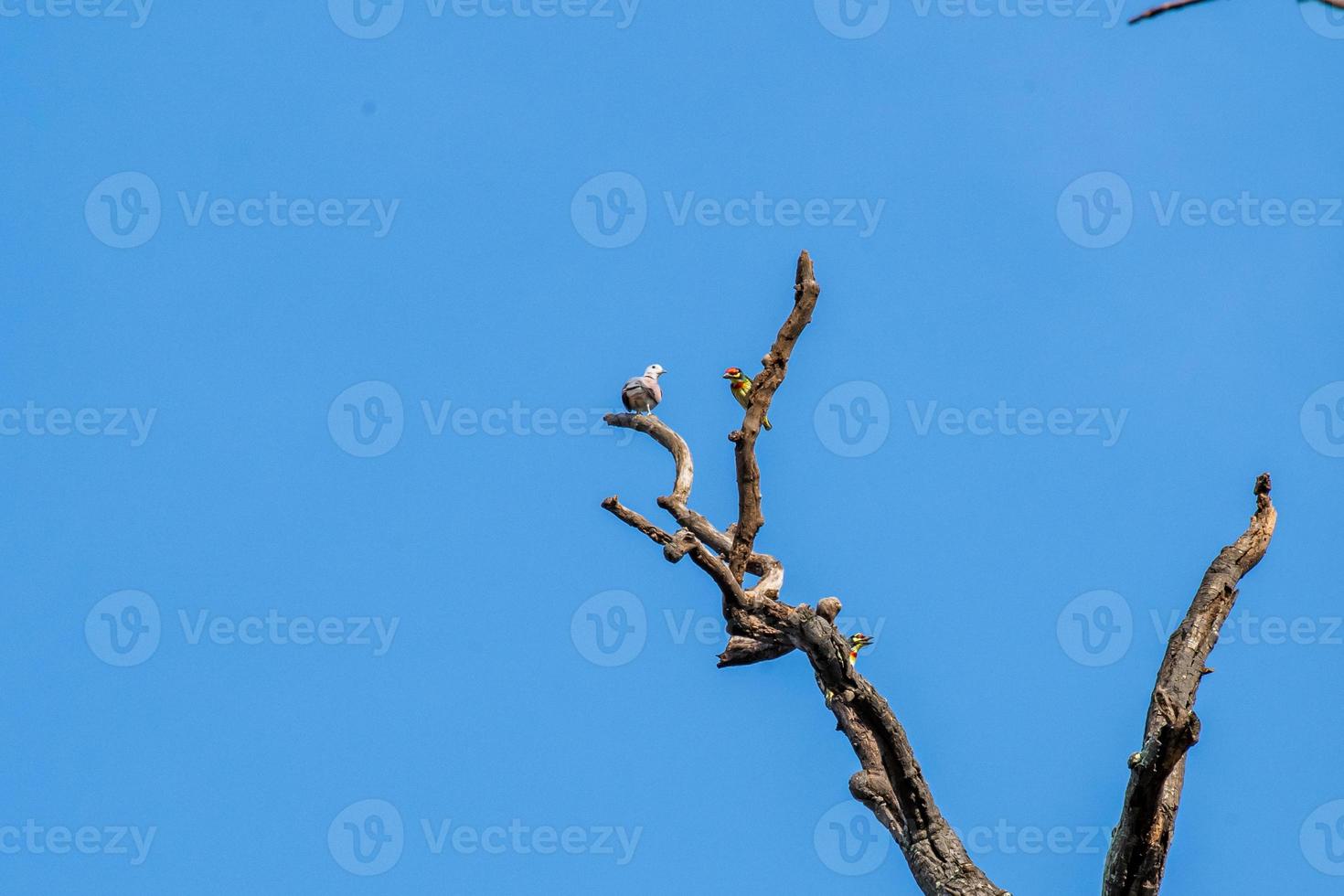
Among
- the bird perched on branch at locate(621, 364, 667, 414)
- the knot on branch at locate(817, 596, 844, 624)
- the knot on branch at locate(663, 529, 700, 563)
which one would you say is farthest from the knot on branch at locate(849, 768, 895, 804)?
the bird perched on branch at locate(621, 364, 667, 414)

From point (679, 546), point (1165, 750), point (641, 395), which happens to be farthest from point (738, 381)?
point (1165, 750)

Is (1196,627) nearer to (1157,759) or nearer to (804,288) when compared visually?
(1157,759)

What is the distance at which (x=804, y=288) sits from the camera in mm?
6391

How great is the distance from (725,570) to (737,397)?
334 centimetres

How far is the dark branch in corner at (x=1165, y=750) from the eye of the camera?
4.61m

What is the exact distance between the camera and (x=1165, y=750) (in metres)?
4.59

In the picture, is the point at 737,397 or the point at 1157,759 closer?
the point at 1157,759

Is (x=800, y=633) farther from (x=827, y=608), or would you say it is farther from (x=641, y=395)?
(x=641, y=395)

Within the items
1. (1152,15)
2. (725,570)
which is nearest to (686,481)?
(725,570)

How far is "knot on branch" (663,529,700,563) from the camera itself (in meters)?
6.38

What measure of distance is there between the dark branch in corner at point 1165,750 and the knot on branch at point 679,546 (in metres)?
2.34

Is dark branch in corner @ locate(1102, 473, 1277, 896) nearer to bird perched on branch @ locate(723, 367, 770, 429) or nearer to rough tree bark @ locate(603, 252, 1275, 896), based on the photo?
rough tree bark @ locate(603, 252, 1275, 896)

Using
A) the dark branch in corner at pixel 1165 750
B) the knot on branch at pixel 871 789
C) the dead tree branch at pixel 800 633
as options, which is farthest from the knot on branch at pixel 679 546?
the dark branch in corner at pixel 1165 750

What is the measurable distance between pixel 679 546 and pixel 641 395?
98.9 inches
